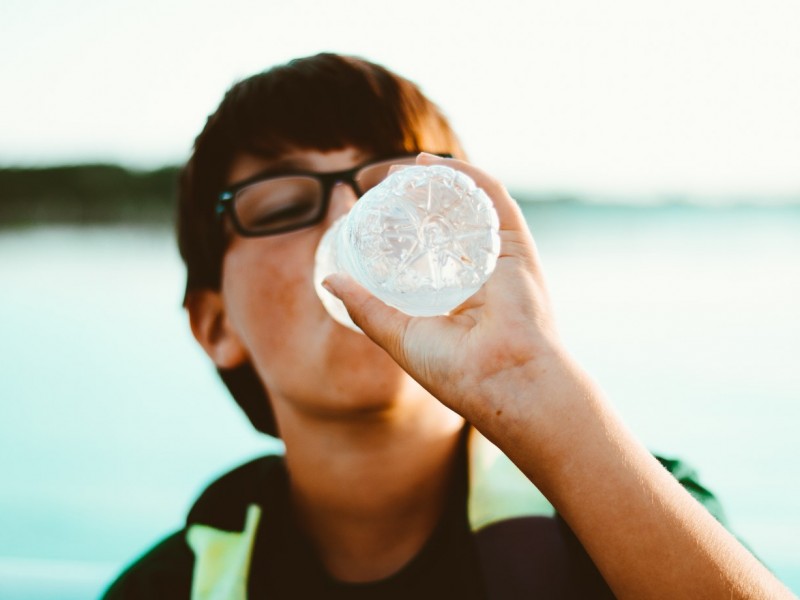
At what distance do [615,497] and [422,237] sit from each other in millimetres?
513

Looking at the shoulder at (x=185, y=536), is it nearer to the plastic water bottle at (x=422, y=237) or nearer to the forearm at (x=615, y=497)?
the plastic water bottle at (x=422, y=237)

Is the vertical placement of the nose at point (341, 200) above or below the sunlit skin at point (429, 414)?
above

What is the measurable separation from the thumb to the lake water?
4.83 feet

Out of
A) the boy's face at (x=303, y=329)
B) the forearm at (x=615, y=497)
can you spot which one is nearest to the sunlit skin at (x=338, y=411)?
the boy's face at (x=303, y=329)

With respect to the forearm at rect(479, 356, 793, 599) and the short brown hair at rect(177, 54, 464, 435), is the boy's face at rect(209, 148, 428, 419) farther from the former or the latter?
the forearm at rect(479, 356, 793, 599)

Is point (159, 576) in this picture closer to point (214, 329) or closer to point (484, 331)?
point (214, 329)

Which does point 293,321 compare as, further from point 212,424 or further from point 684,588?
point 212,424

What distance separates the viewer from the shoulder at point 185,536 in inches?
62.3

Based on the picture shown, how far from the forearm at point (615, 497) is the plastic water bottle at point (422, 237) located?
0.73 ft

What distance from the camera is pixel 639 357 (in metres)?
5.27

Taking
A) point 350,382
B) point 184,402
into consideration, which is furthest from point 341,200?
point 184,402

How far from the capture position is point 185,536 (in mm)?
1698

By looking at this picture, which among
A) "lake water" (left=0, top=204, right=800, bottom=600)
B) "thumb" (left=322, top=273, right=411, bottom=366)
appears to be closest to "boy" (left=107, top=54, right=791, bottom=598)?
"thumb" (left=322, top=273, right=411, bottom=366)

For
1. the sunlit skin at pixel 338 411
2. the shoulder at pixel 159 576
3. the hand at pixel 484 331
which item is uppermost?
the hand at pixel 484 331
